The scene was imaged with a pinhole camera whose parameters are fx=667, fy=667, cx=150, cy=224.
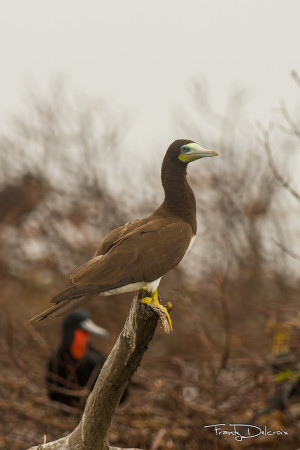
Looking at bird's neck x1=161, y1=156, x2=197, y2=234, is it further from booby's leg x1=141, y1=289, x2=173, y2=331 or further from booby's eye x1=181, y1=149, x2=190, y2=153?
A: booby's leg x1=141, y1=289, x2=173, y2=331

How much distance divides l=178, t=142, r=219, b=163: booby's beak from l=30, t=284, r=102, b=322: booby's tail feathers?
0.59 metres

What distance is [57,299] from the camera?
82.0 inches

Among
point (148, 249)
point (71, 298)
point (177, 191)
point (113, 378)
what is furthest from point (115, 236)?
point (113, 378)

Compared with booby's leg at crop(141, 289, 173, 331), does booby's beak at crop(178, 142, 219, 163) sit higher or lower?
higher

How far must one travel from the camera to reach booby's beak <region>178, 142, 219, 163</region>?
2385mm

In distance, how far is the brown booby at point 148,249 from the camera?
7.14 ft

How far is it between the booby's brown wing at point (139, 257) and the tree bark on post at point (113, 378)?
0.38 feet

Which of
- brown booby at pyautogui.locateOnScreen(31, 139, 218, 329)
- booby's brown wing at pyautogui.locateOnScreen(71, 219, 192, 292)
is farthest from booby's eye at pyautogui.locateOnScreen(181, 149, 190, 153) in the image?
booby's brown wing at pyautogui.locateOnScreen(71, 219, 192, 292)

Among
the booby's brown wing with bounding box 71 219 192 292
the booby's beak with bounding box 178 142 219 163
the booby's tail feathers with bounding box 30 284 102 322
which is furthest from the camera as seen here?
the booby's beak with bounding box 178 142 219 163

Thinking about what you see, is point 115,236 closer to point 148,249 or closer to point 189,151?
point 148,249

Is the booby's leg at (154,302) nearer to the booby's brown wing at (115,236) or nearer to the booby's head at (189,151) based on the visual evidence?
the booby's brown wing at (115,236)

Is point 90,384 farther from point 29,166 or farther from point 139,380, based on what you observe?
point 29,166

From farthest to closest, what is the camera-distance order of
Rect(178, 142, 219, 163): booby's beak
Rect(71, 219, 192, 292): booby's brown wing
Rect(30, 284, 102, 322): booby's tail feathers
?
Rect(178, 142, 219, 163): booby's beak
Rect(71, 219, 192, 292): booby's brown wing
Rect(30, 284, 102, 322): booby's tail feathers

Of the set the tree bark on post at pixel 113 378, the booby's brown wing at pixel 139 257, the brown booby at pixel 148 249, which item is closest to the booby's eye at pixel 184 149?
the brown booby at pixel 148 249
